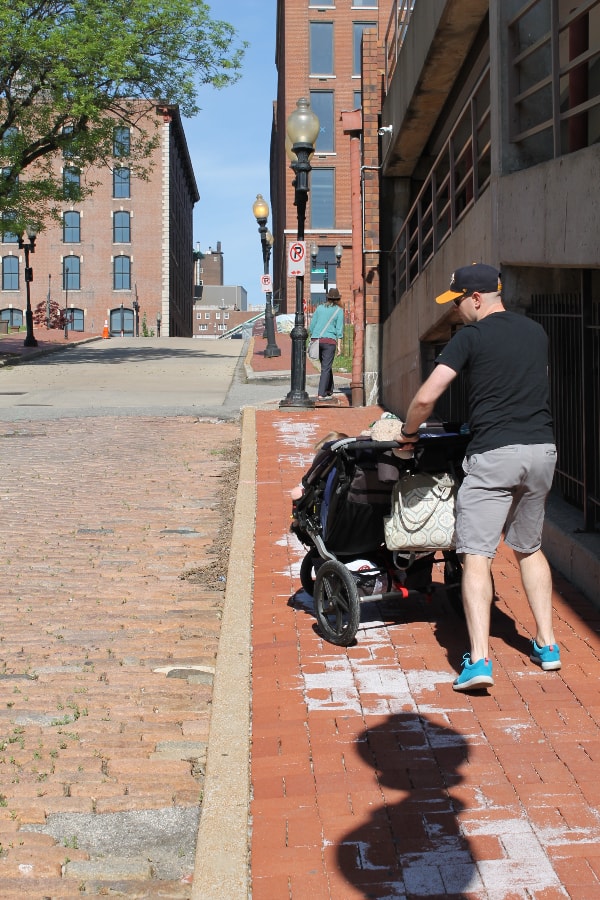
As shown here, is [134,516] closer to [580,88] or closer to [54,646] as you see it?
[54,646]

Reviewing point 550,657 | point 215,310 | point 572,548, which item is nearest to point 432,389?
point 550,657

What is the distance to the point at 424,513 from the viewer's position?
559cm

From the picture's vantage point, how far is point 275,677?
5418 millimetres

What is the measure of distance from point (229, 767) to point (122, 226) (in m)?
80.0

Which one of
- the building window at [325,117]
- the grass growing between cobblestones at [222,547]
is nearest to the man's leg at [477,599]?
the grass growing between cobblestones at [222,547]

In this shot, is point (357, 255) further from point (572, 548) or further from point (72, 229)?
point (72, 229)

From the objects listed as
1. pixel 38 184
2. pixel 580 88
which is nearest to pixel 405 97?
pixel 580 88

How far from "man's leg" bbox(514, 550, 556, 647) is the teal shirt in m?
13.1

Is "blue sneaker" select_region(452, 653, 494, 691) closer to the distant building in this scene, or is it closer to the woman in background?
the woman in background

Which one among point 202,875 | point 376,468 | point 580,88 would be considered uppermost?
point 580,88

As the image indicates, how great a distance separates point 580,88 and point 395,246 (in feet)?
34.4

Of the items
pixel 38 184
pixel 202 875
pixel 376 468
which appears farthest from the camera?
pixel 38 184

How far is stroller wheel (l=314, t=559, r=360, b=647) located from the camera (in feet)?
18.8

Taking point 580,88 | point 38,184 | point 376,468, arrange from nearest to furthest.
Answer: point 376,468 < point 580,88 < point 38,184
